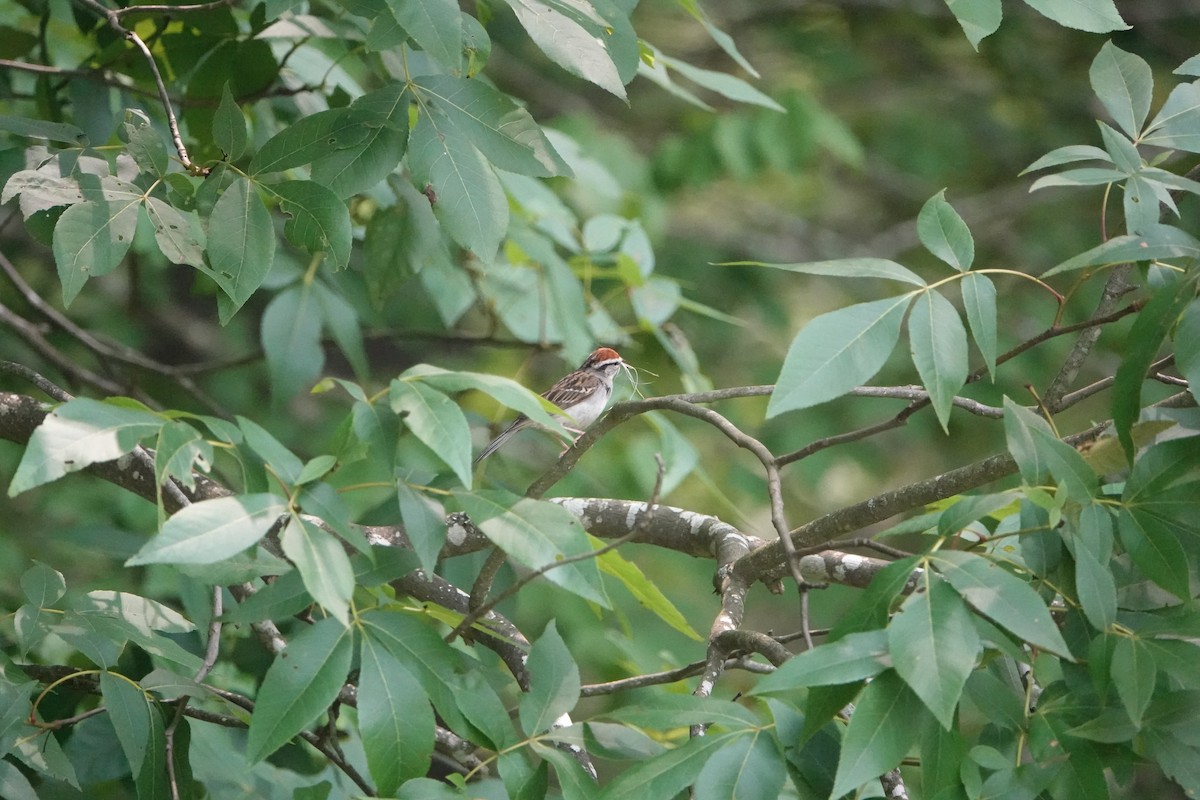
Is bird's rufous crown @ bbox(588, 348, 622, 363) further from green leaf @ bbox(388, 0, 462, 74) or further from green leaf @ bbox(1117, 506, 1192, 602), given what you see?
green leaf @ bbox(1117, 506, 1192, 602)

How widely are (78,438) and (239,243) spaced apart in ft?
2.08

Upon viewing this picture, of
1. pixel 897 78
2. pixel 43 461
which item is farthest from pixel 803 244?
pixel 43 461

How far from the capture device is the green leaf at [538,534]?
188cm

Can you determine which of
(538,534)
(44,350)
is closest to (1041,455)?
(538,534)

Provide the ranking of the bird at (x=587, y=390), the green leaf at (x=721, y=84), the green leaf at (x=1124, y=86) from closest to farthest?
the green leaf at (x=1124, y=86)
the green leaf at (x=721, y=84)
the bird at (x=587, y=390)

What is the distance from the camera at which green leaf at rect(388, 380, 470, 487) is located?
→ 187 centimetres

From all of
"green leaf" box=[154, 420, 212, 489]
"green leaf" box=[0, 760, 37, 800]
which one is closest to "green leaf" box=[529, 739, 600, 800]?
"green leaf" box=[154, 420, 212, 489]

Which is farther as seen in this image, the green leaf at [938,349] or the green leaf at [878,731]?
the green leaf at [938,349]

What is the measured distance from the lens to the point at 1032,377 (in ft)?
27.9

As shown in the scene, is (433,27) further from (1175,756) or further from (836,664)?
(1175,756)

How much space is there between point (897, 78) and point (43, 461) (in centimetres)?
1053

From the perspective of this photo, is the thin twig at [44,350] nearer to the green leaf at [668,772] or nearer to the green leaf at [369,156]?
the green leaf at [369,156]

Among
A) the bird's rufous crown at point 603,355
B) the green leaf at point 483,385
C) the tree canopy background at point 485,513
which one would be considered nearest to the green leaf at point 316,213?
the tree canopy background at point 485,513

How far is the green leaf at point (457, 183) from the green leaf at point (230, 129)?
1.11 feet
